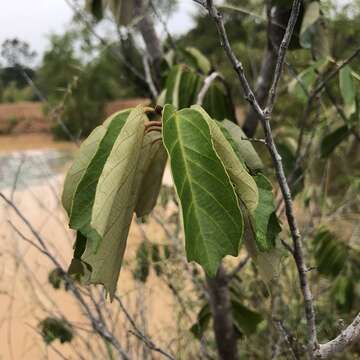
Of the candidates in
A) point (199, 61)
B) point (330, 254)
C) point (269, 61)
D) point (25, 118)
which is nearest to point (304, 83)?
point (269, 61)

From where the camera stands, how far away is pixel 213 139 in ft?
1.11

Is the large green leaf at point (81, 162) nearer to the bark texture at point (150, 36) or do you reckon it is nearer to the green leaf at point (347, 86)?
the green leaf at point (347, 86)

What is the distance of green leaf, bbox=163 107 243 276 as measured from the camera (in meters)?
0.32

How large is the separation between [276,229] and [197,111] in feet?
0.40

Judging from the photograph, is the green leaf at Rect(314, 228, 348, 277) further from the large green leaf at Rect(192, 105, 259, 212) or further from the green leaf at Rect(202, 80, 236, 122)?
the large green leaf at Rect(192, 105, 259, 212)

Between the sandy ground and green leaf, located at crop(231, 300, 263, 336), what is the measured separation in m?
0.19

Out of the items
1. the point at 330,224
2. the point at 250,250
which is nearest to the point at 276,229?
the point at 250,250

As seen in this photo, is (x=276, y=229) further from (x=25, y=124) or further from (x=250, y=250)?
(x=25, y=124)

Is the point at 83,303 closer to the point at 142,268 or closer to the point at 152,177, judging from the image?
the point at 152,177

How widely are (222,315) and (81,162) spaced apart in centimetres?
49

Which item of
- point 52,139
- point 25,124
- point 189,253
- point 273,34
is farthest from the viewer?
point 25,124

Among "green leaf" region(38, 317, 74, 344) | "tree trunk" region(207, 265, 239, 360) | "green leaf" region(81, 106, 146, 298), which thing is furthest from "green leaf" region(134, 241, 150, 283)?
"green leaf" region(81, 106, 146, 298)

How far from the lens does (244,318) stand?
0.83m

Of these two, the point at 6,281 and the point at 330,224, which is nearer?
the point at 330,224
